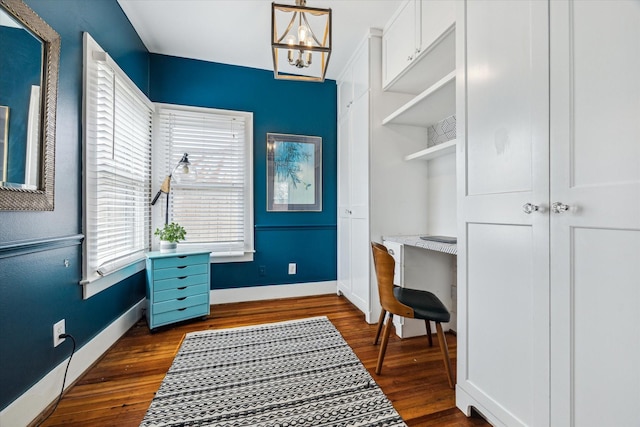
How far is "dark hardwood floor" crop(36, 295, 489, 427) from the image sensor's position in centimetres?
134

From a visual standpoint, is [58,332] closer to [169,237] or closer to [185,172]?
[169,237]

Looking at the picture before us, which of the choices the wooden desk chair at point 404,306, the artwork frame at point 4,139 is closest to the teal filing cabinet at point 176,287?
the artwork frame at point 4,139

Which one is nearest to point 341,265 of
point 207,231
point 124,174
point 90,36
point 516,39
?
point 207,231

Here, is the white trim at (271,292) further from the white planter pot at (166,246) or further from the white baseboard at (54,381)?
the white baseboard at (54,381)

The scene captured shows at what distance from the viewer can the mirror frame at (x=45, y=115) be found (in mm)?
1182

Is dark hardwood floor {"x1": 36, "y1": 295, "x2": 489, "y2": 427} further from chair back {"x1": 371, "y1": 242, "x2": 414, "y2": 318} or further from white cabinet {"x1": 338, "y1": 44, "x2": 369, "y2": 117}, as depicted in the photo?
white cabinet {"x1": 338, "y1": 44, "x2": 369, "y2": 117}

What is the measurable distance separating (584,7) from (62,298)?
263 cm

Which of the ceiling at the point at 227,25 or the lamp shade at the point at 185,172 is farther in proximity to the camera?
the lamp shade at the point at 185,172

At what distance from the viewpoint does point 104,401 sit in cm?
145

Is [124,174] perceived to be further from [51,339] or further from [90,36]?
[51,339]

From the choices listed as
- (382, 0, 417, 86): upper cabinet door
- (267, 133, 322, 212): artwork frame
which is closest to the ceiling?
(382, 0, 417, 86): upper cabinet door

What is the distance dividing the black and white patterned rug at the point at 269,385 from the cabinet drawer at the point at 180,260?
0.63 metres

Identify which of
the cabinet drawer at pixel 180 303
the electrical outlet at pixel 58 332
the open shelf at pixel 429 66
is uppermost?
the open shelf at pixel 429 66

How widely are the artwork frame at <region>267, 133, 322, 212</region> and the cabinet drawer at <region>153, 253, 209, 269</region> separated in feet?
2.98
